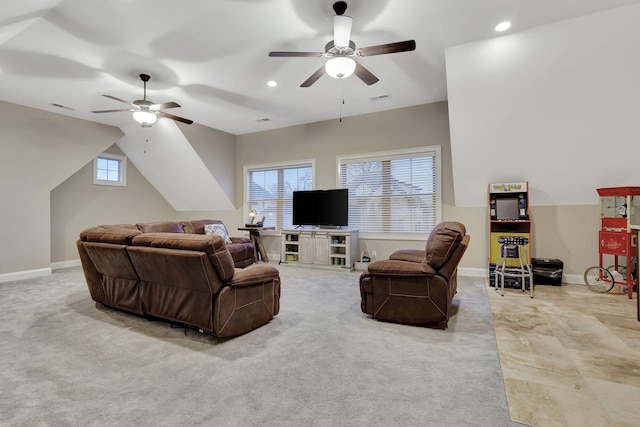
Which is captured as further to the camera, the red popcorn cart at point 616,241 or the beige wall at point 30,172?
the beige wall at point 30,172

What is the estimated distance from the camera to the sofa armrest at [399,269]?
9.29 feet

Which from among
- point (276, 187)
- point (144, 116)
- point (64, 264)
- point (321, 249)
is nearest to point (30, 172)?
point (64, 264)

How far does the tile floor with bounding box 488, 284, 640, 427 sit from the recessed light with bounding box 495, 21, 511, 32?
9.83 feet

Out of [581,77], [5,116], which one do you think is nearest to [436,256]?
[581,77]

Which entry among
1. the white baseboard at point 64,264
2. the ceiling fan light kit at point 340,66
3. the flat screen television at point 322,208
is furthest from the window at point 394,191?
the white baseboard at point 64,264

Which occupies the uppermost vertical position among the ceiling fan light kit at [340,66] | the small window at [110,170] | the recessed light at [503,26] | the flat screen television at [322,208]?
the recessed light at [503,26]

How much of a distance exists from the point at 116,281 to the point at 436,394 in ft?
10.7

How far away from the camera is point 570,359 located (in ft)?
7.26

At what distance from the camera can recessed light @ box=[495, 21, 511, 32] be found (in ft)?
10.00

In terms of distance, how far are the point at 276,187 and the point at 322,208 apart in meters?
1.54

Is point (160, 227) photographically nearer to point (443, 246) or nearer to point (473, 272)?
point (443, 246)

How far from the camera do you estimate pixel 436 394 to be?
1.83 meters

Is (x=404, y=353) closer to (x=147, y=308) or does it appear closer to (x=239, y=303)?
(x=239, y=303)

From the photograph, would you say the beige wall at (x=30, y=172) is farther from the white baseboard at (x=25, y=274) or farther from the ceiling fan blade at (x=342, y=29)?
the ceiling fan blade at (x=342, y=29)
